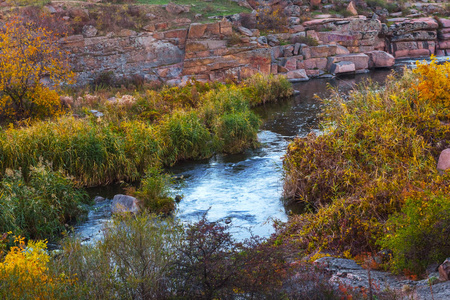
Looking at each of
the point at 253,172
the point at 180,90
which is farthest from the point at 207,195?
the point at 180,90

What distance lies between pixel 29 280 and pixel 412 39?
1313 inches

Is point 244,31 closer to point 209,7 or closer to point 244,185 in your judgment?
point 209,7

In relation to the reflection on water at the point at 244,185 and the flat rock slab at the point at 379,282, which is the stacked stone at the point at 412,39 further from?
the flat rock slab at the point at 379,282

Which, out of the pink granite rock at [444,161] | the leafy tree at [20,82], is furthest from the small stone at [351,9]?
the pink granite rock at [444,161]

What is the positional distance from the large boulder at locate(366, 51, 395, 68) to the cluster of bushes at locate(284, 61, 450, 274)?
745 inches

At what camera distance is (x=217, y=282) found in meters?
4.18

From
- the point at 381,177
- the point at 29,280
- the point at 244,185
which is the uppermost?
the point at 29,280

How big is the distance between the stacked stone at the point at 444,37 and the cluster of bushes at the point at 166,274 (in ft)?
107

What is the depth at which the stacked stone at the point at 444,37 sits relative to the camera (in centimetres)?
3244

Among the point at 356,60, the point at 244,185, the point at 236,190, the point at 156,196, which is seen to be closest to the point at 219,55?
the point at 356,60

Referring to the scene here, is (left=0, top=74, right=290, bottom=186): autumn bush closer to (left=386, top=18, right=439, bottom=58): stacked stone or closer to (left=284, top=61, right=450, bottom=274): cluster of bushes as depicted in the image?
Answer: (left=284, top=61, right=450, bottom=274): cluster of bushes

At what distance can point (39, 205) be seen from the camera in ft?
26.2

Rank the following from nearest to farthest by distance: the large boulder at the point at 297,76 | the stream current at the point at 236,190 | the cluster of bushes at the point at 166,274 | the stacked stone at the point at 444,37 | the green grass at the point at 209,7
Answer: the cluster of bushes at the point at 166,274, the stream current at the point at 236,190, the large boulder at the point at 297,76, the green grass at the point at 209,7, the stacked stone at the point at 444,37

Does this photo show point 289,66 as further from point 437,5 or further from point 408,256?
point 408,256
